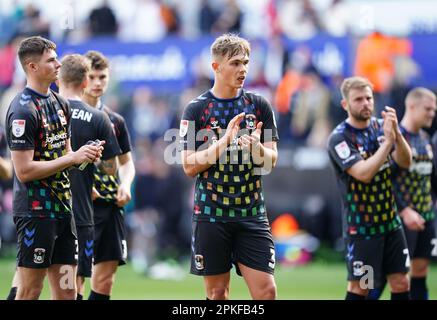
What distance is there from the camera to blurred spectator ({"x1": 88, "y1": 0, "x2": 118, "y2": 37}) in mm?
16734

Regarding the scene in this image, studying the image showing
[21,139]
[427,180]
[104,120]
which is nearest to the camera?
[21,139]

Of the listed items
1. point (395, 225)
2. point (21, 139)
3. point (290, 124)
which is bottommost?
point (395, 225)

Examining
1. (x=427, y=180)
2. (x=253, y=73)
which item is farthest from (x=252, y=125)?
(x=253, y=73)

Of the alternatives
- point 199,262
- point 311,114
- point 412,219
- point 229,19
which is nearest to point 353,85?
point 412,219

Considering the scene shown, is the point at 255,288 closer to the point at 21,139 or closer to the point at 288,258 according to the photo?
the point at 21,139

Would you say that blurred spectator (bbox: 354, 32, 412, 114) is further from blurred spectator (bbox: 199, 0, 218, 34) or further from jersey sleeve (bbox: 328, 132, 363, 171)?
jersey sleeve (bbox: 328, 132, 363, 171)

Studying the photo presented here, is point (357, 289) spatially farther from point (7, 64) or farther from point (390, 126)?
point (7, 64)

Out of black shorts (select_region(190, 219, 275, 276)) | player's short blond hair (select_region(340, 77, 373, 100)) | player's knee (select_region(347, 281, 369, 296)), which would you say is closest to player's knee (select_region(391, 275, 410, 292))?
player's knee (select_region(347, 281, 369, 296))

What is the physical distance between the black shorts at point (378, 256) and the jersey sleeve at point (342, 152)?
793 millimetres

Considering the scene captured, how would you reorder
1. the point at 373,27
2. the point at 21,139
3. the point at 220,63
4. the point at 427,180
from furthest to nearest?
the point at 373,27, the point at 427,180, the point at 220,63, the point at 21,139

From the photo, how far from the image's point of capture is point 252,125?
7.66 meters

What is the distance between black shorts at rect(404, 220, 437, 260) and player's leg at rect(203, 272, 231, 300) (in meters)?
2.95

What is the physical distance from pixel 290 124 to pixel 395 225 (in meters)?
6.99

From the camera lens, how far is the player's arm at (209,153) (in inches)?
284
